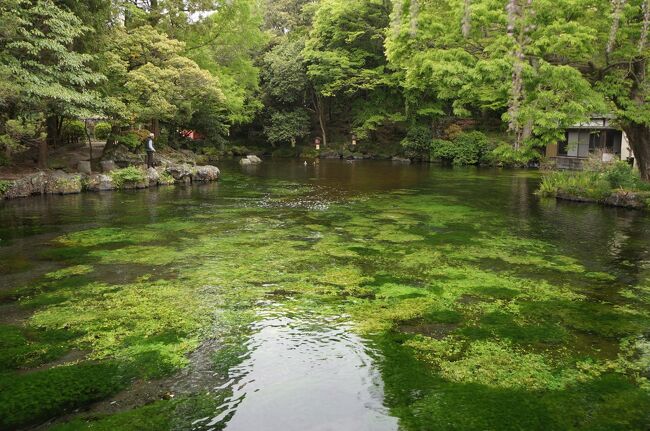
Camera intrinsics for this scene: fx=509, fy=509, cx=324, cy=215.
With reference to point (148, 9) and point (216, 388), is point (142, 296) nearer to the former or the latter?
point (216, 388)

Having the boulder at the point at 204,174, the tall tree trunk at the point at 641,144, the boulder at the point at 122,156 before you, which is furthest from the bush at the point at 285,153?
the tall tree trunk at the point at 641,144

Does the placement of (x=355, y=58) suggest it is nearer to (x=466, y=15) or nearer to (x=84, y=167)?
(x=84, y=167)

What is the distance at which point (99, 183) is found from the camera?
1859cm

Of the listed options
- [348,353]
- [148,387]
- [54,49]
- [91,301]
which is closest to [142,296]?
[91,301]

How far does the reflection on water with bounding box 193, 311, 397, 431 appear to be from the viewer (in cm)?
427

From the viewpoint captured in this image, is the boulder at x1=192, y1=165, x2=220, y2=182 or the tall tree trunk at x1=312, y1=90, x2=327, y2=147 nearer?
the boulder at x1=192, y1=165, x2=220, y2=182

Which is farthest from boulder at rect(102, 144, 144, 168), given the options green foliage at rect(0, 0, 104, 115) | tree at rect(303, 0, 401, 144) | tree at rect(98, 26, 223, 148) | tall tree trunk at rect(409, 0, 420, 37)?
tree at rect(303, 0, 401, 144)

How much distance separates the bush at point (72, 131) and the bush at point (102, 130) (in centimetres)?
95

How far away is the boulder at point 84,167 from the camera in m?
19.6

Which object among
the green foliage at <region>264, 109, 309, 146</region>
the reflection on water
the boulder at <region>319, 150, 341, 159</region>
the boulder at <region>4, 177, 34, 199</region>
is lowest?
the reflection on water

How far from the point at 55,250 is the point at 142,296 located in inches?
146

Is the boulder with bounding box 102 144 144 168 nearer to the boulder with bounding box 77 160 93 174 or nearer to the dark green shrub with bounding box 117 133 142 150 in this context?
the dark green shrub with bounding box 117 133 142 150

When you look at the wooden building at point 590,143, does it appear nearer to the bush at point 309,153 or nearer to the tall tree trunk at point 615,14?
the tall tree trunk at point 615,14

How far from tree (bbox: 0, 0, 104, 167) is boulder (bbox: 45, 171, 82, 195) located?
2.33 meters
